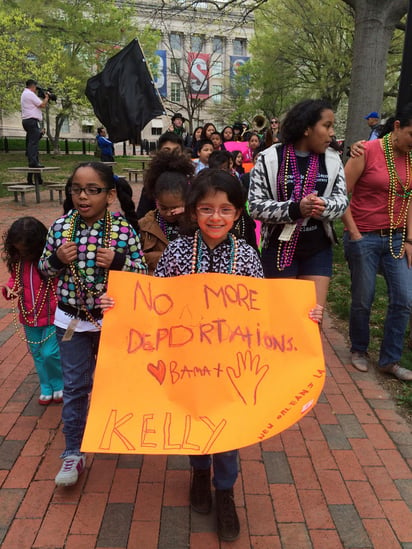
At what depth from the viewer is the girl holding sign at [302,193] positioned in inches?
111

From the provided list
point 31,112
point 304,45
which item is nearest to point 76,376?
point 31,112

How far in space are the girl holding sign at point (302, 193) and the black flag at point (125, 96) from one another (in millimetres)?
2911

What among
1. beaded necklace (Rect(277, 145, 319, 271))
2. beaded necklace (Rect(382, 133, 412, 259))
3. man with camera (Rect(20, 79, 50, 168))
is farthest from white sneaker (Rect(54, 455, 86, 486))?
man with camera (Rect(20, 79, 50, 168))

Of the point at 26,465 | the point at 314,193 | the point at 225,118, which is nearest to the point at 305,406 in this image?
the point at 314,193

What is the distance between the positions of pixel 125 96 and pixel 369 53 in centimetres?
498

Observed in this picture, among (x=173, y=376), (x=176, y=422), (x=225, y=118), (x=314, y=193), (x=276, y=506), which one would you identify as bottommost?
(x=276, y=506)

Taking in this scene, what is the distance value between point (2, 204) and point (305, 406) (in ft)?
34.2

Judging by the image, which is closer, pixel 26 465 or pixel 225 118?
pixel 26 465

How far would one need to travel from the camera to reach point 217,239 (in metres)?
2.14

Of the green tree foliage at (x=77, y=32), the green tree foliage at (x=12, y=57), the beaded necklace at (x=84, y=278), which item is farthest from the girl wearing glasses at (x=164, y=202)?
the green tree foliage at (x=77, y=32)

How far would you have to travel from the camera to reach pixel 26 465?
8.82 ft

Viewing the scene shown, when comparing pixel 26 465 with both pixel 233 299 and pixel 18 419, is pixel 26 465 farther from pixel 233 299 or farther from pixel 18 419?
pixel 233 299

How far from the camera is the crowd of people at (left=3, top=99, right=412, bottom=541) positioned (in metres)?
2.17

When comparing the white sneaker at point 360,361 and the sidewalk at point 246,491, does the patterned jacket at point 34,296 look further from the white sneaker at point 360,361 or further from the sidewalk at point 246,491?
the white sneaker at point 360,361
